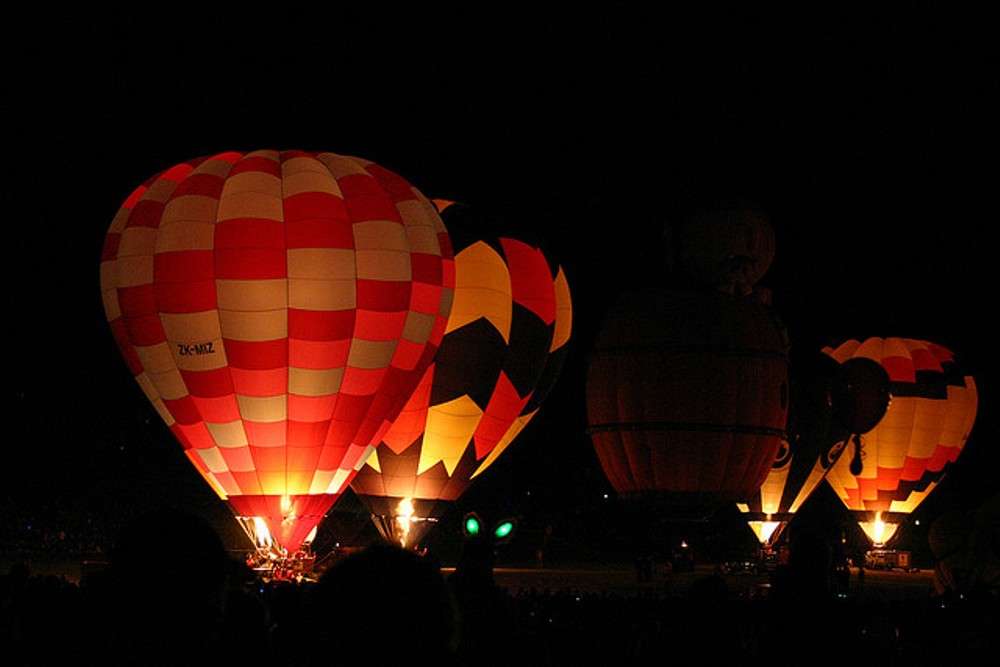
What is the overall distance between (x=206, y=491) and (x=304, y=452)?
14046 millimetres

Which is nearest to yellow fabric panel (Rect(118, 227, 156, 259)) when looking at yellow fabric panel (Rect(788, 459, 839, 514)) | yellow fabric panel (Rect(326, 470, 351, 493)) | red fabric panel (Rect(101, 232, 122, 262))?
red fabric panel (Rect(101, 232, 122, 262))

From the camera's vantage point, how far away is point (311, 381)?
39.2 ft

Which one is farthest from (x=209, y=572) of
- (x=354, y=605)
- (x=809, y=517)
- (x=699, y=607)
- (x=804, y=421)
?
(x=809, y=517)

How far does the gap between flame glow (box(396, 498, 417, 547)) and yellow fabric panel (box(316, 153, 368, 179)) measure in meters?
4.23

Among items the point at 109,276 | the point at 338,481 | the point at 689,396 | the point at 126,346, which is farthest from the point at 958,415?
the point at 109,276

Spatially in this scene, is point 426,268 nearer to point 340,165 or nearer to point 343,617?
point 340,165

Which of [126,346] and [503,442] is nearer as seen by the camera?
[126,346]

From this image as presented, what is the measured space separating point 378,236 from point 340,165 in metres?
1.01

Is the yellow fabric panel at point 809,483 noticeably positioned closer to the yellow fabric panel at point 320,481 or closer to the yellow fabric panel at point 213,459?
the yellow fabric panel at point 320,481

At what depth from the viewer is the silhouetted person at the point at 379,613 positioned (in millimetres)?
1556

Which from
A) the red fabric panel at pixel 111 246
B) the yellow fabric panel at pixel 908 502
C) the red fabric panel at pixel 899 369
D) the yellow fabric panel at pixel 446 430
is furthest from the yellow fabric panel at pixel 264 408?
the yellow fabric panel at pixel 908 502

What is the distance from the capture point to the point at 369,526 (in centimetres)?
2520

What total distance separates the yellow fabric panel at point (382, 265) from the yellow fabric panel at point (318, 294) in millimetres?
226

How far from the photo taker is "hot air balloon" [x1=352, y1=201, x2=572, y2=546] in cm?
1547
